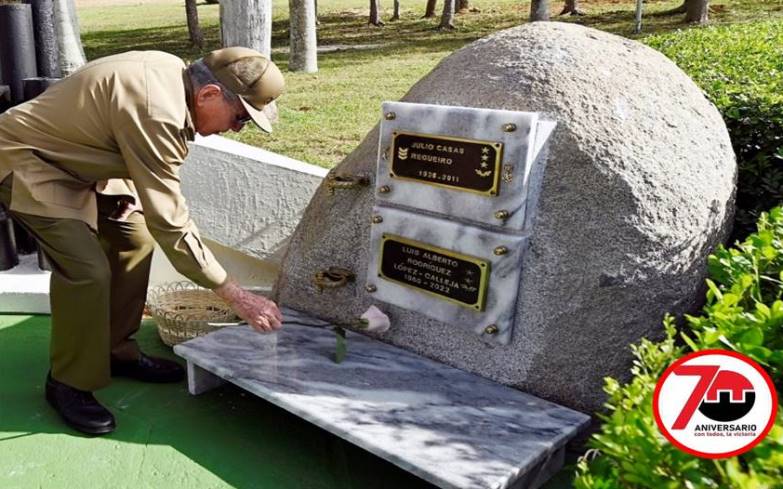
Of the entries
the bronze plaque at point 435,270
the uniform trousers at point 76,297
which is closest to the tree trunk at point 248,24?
the bronze plaque at point 435,270

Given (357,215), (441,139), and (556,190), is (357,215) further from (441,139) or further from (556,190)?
(556,190)

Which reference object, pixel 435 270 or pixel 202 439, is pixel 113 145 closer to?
pixel 202 439

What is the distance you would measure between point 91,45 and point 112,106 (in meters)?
19.6

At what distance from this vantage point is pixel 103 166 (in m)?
3.23

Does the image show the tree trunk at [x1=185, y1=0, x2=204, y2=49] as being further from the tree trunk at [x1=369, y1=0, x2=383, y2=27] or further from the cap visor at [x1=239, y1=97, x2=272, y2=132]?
the cap visor at [x1=239, y1=97, x2=272, y2=132]

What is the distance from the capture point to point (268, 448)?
3.35 m

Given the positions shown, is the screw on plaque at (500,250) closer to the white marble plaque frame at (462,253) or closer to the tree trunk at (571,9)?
the white marble plaque frame at (462,253)

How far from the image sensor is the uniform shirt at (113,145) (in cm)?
305

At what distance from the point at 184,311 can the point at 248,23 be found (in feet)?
15.0

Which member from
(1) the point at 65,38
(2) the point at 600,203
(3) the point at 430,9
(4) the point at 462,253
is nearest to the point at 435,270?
(4) the point at 462,253

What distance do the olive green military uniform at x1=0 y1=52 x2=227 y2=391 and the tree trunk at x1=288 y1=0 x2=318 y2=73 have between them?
8.62m

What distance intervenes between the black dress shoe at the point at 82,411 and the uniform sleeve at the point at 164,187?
762mm

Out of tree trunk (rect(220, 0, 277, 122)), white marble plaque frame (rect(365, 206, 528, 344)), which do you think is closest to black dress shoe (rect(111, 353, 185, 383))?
white marble plaque frame (rect(365, 206, 528, 344))

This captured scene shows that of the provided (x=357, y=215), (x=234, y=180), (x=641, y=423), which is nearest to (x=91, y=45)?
(x=234, y=180)
